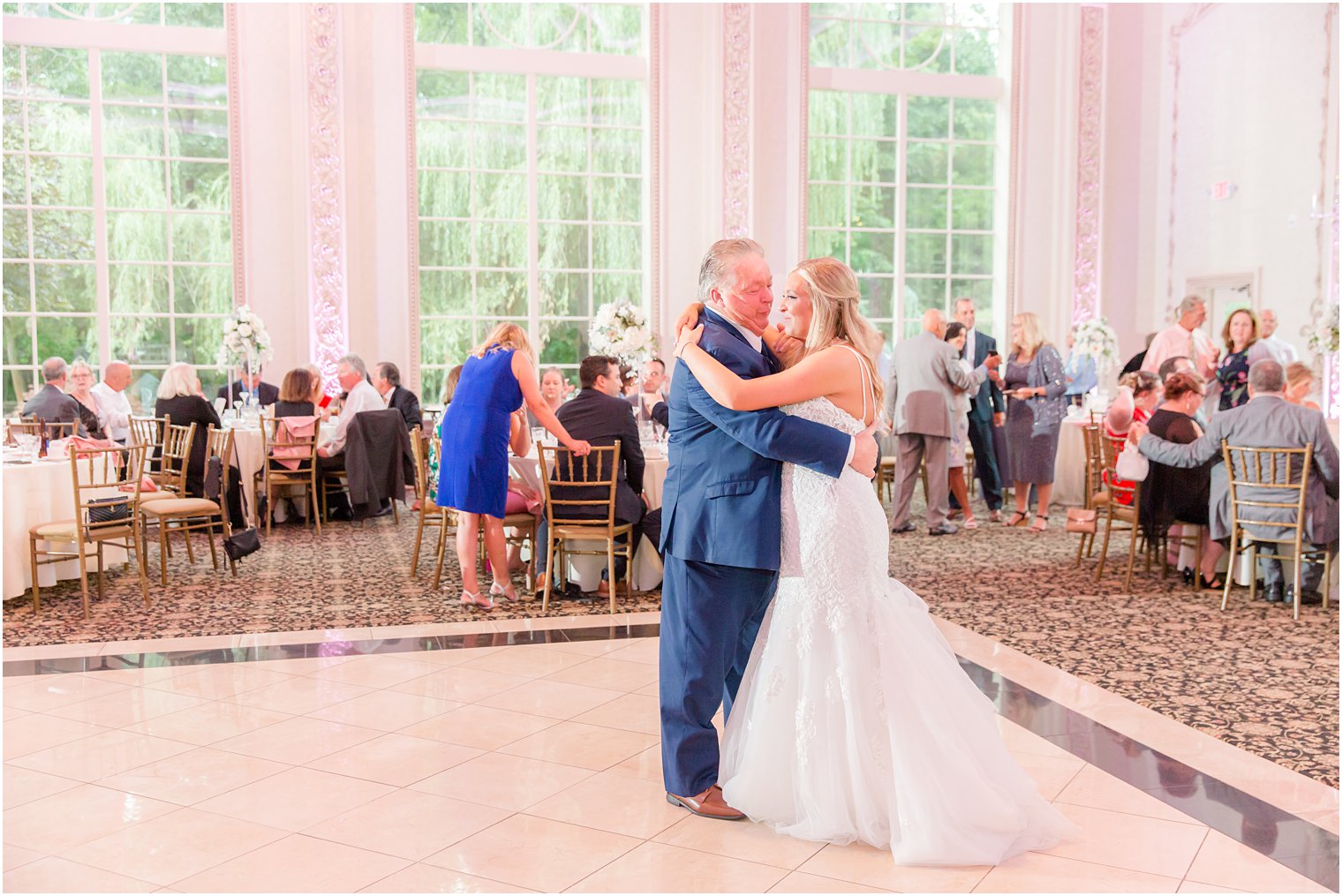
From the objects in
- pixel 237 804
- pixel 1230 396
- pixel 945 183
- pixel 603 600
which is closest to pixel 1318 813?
pixel 237 804

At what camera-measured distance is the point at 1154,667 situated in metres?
5.00

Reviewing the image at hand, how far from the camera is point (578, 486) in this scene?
235 inches

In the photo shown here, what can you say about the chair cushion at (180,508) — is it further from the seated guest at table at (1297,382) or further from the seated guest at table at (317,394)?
the seated guest at table at (1297,382)

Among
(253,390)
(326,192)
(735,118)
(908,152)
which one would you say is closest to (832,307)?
(253,390)

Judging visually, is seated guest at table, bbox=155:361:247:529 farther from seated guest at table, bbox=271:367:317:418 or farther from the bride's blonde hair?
the bride's blonde hair

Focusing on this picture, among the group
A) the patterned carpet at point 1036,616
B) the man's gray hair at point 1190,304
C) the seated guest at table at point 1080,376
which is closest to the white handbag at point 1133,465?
the patterned carpet at point 1036,616

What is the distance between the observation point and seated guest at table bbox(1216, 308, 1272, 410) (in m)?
8.27

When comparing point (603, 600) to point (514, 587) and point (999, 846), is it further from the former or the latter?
point (999, 846)

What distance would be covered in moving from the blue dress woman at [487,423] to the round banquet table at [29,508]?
2.06 meters

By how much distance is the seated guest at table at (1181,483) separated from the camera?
6484 mm

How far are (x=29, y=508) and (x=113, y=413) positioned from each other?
300cm

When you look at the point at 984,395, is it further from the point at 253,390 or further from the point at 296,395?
the point at 253,390

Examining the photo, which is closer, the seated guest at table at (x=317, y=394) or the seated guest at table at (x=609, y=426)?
the seated guest at table at (x=609, y=426)

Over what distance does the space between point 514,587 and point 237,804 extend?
3.21 meters
